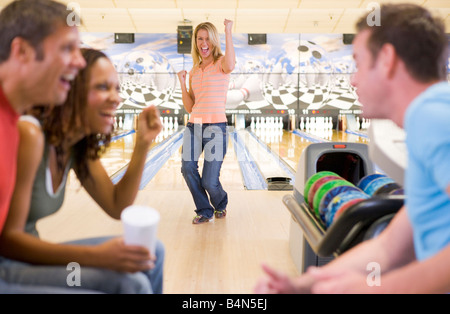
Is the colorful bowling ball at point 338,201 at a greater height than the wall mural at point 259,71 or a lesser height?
Result: greater

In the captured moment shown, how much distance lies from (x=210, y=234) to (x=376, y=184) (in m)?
1.27

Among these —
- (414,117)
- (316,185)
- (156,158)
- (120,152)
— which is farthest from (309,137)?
(414,117)

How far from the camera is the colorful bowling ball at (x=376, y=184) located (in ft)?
5.38

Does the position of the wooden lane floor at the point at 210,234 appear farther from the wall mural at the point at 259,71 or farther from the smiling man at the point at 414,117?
the wall mural at the point at 259,71

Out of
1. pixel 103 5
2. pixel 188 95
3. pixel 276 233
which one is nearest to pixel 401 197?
pixel 276 233

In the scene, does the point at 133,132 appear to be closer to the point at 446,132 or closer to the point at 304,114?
the point at 304,114

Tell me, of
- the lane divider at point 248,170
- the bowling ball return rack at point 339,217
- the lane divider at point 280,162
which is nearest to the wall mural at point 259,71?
the lane divider at point 280,162

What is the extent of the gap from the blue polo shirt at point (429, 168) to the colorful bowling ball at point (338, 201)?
2.19 feet

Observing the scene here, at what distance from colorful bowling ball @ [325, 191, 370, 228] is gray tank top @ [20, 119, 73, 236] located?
82 centimetres

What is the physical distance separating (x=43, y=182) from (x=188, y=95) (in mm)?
2157

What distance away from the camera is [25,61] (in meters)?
0.80

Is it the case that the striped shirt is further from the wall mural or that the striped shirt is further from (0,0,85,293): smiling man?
the wall mural

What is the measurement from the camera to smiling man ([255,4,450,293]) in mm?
669

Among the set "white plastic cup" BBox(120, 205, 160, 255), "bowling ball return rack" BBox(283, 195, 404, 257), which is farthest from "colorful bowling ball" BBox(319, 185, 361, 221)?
"white plastic cup" BBox(120, 205, 160, 255)
